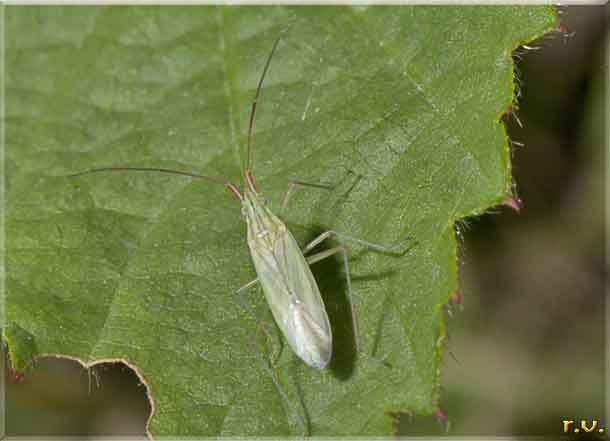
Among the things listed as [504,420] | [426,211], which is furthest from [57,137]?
[504,420]

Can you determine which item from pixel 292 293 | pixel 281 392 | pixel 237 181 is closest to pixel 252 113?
pixel 237 181

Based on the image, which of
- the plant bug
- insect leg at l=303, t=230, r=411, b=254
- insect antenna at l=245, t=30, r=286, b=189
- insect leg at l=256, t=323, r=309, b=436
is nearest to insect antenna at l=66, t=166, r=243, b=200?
the plant bug

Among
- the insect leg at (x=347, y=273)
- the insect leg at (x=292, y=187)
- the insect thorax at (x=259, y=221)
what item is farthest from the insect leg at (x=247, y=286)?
the insect leg at (x=292, y=187)

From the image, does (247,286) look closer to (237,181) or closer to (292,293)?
(292,293)

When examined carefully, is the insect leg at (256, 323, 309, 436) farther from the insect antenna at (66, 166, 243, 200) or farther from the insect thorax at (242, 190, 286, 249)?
the insect antenna at (66, 166, 243, 200)

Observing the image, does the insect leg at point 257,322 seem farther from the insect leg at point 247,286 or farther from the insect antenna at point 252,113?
the insect antenna at point 252,113

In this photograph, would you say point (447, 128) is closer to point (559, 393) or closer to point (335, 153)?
point (335, 153)
